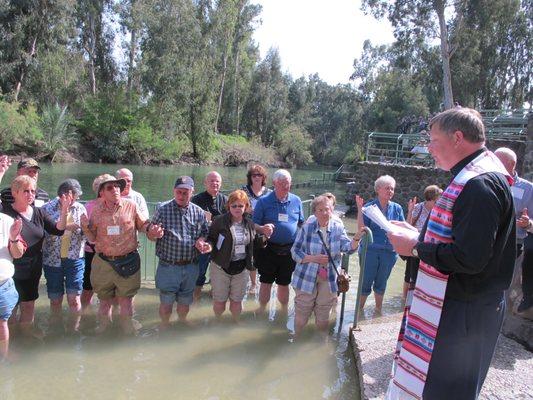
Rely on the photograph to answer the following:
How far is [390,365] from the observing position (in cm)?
400

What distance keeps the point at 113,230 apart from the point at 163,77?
36377mm

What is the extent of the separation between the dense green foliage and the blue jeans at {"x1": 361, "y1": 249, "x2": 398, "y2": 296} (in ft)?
69.3

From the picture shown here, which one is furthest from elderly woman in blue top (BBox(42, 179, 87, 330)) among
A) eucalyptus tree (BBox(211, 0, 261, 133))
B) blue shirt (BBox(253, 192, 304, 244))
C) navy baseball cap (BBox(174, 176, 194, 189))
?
eucalyptus tree (BBox(211, 0, 261, 133))

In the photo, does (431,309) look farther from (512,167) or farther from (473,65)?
(473,65)

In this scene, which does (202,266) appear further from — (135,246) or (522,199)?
(522,199)

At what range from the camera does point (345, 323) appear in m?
5.55

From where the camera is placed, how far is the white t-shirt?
4058mm

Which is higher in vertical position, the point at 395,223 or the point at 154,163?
the point at 395,223

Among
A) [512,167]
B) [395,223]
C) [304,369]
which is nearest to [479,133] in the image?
[395,223]

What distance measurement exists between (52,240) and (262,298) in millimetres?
2611

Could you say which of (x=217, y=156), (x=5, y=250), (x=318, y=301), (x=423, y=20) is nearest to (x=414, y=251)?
(x=318, y=301)

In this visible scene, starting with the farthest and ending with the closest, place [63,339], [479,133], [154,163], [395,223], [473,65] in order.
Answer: [154,163] < [473,65] < [63,339] < [395,223] < [479,133]

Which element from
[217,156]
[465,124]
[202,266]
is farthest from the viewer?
[217,156]

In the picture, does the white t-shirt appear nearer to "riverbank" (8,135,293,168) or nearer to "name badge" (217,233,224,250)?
"name badge" (217,233,224,250)
